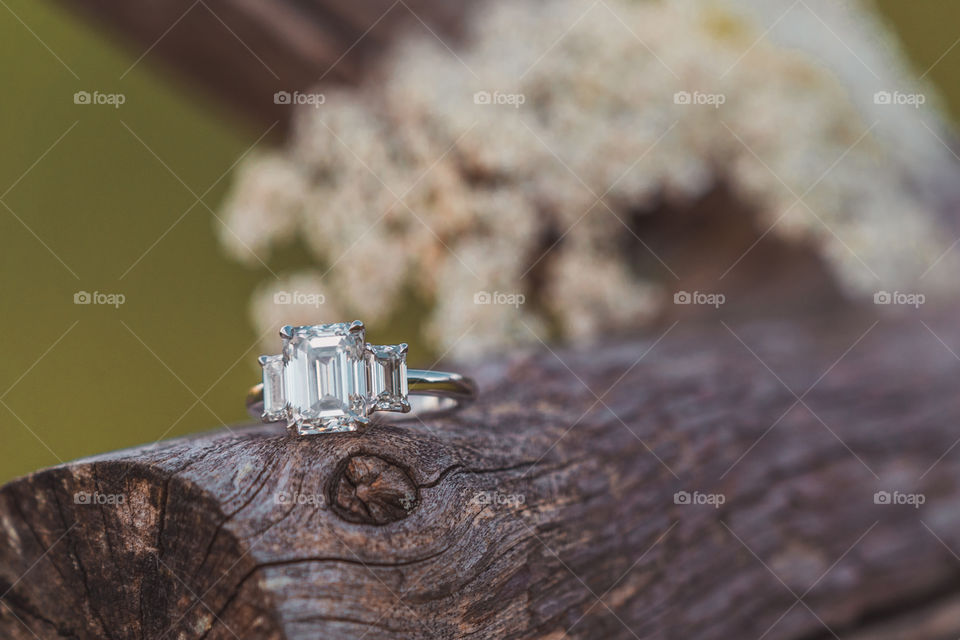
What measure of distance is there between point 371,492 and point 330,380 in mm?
96

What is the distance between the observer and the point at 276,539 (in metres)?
0.37

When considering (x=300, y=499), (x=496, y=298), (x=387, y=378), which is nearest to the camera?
(x=300, y=499)

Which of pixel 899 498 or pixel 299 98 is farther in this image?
pixel 299 98

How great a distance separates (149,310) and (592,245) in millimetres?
904

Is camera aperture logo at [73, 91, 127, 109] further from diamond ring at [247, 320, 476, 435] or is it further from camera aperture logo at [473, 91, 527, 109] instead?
diamond ring at [247, 320, 476, 435]

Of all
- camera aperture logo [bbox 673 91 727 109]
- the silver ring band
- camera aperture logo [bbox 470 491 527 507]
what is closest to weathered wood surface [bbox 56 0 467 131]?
camera aperture logo [bbox 673 91 727 109]

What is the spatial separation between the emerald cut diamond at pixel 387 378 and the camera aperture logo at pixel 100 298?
3.64 ft

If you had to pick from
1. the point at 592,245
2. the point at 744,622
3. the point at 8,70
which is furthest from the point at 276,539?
the point at 8,70

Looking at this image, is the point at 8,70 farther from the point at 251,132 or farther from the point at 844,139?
the point at 844,139

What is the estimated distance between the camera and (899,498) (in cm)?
79

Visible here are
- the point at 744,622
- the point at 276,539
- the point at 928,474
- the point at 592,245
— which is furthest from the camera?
the point at 592,245

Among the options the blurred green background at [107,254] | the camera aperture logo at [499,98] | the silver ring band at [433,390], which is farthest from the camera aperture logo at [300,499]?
the blurred green background at [107,254]

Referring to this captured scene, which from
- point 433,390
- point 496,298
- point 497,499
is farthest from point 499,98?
point 497,499

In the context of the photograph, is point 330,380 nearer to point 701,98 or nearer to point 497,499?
point 497,499
